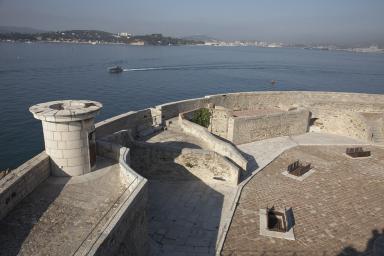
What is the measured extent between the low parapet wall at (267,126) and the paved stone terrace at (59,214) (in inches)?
407

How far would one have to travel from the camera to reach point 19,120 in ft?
102

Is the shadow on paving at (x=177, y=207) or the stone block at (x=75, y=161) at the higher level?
the stone block at (x=75, y=161)

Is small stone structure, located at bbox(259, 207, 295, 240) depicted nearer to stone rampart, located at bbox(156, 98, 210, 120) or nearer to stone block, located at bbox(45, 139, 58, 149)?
stone block, located at bbox(45, 139, 58, 149)

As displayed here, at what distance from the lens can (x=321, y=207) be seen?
11.9m

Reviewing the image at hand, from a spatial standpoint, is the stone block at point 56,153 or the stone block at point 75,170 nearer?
the stone block at point 56,153

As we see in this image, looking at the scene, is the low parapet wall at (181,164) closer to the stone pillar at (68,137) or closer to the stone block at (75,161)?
the stone pillar at (68,137)

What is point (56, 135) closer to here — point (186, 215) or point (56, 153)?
point (56, 153)

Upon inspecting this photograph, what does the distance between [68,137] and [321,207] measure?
30.5ft

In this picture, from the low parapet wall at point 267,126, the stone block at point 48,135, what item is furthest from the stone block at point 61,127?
the low parapet wall at point 267,126

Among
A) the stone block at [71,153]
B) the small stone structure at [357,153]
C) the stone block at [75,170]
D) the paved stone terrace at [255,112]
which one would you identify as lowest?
the small stone structure at [357,153]

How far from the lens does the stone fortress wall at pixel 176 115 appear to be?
7.05 meters

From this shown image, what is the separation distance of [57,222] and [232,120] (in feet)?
41.4

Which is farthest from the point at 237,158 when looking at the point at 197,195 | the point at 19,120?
the point at 19,120

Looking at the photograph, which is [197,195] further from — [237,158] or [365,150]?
[365,150]
